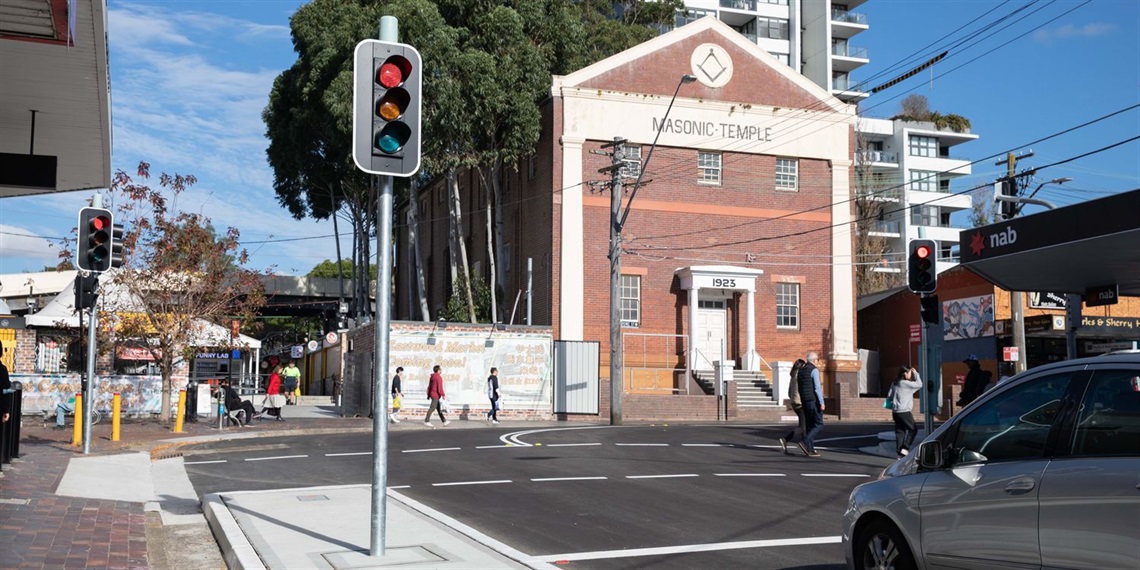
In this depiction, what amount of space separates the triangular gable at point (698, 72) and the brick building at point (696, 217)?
0.05m

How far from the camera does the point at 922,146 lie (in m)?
75.1

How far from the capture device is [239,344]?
3244 centimetres

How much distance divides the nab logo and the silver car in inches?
467

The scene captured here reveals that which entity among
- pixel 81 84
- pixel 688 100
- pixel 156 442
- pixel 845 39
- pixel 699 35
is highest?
pixel 845 39

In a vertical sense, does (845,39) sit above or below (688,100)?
above

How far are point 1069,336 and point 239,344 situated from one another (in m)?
23.1

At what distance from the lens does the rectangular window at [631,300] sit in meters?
36.2

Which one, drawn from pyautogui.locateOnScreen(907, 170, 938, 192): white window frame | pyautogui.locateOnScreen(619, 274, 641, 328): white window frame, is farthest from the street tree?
pyautogui.locateOnScreen(907, 170, 938, 192): white window frame

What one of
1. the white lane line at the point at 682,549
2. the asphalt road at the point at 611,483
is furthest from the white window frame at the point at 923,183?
the white lane line at the point at 682,549

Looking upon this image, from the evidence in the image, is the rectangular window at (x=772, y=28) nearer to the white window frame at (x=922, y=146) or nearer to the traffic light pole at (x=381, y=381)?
the white window frame at (x=922, y=146)

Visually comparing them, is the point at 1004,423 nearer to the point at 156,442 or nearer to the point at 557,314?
the point at 156,442

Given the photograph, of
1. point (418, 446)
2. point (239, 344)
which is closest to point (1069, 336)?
point (418, 446)

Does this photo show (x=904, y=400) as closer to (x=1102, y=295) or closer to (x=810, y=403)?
(x=810, y=403)

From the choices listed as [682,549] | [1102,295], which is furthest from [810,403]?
[682,549]
